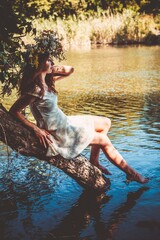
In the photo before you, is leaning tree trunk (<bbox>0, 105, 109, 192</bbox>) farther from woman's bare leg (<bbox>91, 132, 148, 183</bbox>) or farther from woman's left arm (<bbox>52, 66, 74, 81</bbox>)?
woman's left arm (<bbox>52, 66, 74, 81</bbox>)

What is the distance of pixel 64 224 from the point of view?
12.6ft

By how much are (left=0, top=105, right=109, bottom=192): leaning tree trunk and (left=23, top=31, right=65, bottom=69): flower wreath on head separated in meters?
0.55

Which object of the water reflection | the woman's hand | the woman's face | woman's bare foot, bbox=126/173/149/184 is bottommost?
the water reflection

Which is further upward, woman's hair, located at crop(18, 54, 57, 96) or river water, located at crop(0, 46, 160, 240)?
woman's hair, located at crop(18, 54, 57, 96)

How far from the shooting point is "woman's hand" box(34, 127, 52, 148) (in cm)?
406

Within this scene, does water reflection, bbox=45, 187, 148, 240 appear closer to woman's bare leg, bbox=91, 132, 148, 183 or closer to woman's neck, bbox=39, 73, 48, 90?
woman's bare leg, bbox=91, 132, 148, 183

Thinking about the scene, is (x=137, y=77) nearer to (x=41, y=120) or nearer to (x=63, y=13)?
(x=41, y=120)

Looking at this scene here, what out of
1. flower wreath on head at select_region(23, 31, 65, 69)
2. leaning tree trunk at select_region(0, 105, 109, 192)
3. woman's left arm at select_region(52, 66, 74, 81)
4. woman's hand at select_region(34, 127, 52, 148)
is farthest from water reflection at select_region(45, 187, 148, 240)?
flower wreath on head at select_region(23, 31, 65, 69)

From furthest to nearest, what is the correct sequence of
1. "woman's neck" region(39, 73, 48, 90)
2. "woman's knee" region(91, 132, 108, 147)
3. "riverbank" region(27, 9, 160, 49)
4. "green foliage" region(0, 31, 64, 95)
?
"riverbank" region(27, 9, 160, 49) < "woman's knee" region(91, 132, 108, 147) < "woman's neck" region(39, 73, 48, 90) < "green foliage" region(0, 31, 64, 95)

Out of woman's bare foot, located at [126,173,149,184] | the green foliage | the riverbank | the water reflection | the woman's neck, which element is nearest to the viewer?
the water reflection

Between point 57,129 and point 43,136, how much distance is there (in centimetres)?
18

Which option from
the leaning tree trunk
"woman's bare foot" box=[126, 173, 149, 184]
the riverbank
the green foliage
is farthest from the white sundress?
the riverbank

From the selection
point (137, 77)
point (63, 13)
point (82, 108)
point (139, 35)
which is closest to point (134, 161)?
point (82, 108)

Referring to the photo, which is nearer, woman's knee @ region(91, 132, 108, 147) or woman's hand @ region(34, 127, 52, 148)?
woman's hand @ region(34, 127, 52, 148)
